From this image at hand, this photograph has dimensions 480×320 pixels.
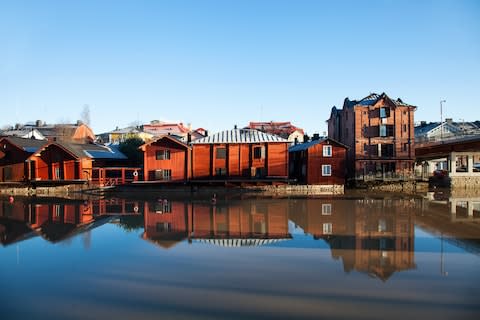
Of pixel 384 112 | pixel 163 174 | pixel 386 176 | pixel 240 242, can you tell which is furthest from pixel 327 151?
pixel 240 242

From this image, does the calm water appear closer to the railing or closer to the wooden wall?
the wooden wall

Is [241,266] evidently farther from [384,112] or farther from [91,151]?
[384,112]

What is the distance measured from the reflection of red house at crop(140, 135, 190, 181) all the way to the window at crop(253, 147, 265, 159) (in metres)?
7.20

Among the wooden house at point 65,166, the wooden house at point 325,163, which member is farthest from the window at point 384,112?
the wooden house at point 65,166

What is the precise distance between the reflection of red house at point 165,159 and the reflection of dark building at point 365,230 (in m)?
14.9

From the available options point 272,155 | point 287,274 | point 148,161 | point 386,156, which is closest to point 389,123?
point 386,156

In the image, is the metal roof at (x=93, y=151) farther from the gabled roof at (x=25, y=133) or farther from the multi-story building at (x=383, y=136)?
the gabled roof at (x=25, y=133)

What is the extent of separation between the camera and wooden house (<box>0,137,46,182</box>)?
41594 mm

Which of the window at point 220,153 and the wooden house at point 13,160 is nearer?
the window at point 220,153

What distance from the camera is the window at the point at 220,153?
129 feet

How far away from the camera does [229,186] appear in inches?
1507

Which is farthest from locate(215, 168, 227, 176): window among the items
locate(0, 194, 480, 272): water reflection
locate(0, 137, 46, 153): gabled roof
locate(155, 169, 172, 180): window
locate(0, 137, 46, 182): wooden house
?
locate(0, 137, 46, 153): gabled roof

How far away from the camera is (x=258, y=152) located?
3931 centimetres

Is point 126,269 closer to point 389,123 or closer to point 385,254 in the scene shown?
point 385,254
